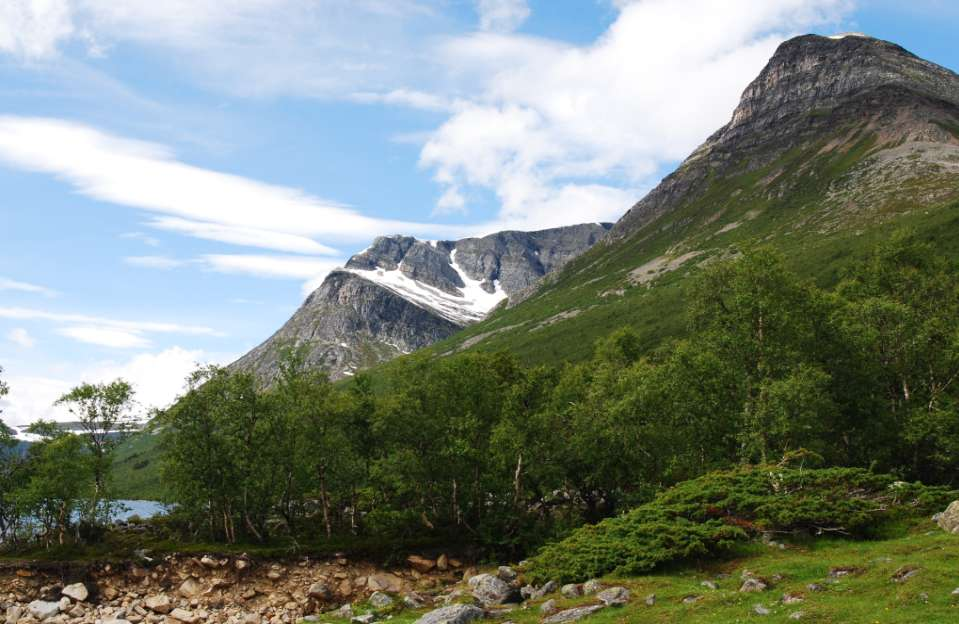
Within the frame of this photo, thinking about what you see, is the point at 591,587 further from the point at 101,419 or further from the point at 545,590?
the point at 101,419

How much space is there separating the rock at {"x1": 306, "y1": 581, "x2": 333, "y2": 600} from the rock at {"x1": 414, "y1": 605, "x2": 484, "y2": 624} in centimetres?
1962

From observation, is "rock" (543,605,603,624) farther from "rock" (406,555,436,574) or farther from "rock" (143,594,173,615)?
"rock" (143,594,173,615)

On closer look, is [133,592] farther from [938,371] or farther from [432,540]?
[938,371]

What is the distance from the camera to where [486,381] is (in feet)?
184

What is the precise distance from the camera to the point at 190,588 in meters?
44.3


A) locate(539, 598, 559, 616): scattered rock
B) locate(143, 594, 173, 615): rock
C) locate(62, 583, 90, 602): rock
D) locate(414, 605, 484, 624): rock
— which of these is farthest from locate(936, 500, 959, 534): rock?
locate(62, 583, 90, 602): rock

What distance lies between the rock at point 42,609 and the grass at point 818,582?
26.9 m

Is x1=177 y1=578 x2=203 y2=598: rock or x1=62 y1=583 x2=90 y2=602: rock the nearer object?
x1=62 y1=583 x2=90 y2=602: rock

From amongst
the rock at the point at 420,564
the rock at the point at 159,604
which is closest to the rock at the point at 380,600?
the rock at the point at 420,564

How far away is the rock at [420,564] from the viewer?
47.8m

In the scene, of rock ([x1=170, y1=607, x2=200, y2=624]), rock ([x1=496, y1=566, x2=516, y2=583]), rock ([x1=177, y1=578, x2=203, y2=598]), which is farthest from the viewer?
rock ([x1=177, y1=578, x2=203, y2=598])

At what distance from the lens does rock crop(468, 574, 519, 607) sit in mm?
31520

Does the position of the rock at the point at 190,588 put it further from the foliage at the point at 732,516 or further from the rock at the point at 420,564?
the foliage at the point at 732,516

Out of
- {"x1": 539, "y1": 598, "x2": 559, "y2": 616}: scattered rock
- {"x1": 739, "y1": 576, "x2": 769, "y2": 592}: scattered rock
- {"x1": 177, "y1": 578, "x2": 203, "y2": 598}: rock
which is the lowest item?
{"x1": 177, "y1": 578, "x2": 203, "y2": 598}: rock
